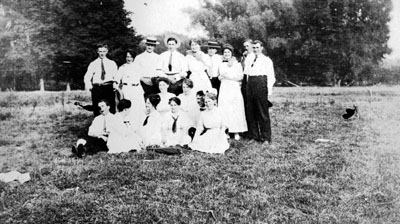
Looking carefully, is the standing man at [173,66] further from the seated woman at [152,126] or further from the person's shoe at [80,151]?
the person's shoe at [80,151]

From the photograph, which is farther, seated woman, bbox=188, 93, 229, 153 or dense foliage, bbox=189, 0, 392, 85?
dense foliage, bbox=189, 0, 392, 85

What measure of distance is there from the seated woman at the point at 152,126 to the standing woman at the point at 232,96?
1.19 meters

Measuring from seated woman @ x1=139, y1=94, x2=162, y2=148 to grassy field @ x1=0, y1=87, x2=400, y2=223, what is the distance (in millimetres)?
578

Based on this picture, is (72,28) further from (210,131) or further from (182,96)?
(210,131)

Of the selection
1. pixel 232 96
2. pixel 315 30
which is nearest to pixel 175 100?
pixel 232 96

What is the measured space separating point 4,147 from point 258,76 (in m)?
4.39

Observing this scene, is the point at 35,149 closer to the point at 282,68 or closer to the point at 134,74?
the point at 134,74

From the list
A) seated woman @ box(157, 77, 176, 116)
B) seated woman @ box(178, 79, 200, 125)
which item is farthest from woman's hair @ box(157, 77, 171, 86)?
seated woman @ box(178, 79, 200, 125)

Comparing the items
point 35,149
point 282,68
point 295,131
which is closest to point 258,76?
point 295,131

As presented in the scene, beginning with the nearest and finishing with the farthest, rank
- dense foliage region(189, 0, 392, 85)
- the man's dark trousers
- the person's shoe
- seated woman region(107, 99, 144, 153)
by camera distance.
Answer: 1. the person's shoe
2. seated woman region(107, 99, 144, 153)
3. the man's dark trousers
4. dense foliage region(189, 0, 392, 85)

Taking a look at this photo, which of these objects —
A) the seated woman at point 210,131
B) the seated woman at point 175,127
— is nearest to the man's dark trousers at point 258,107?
the seated woman at point 210,131

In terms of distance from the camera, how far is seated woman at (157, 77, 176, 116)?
5.98 metres

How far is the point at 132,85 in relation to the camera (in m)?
6.33

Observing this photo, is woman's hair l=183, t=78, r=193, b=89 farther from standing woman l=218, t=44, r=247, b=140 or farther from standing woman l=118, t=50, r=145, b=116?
standing woman l=118, t=50, r=145, b=116
